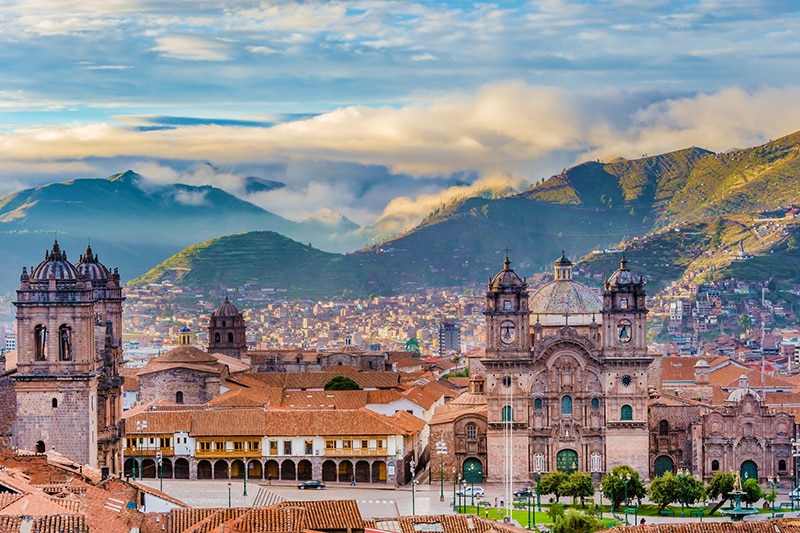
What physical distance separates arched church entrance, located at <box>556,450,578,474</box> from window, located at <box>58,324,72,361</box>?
98.9 feet

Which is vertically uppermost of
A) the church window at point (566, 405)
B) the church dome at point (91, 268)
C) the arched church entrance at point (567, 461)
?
the church dome at point (91, 268)

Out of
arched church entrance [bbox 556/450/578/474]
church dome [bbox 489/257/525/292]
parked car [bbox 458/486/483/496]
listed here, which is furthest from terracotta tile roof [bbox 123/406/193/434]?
arched church entrance [bbox 556/450/578/474]

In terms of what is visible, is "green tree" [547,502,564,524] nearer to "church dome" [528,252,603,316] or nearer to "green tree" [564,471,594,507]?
"green tree" [564,471,594,507]

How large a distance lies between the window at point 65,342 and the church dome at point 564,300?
3126 cm

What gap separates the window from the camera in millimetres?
67938

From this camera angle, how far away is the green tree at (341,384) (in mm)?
117938

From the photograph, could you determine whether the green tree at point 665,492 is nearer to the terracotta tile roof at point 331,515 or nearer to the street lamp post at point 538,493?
the street lamp post at point 538,493

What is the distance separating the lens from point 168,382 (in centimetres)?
11244

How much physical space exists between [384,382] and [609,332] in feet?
113

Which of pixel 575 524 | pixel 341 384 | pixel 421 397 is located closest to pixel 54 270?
pixel 575 524

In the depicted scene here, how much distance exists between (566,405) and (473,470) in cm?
552

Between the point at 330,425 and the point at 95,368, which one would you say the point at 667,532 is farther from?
the point at 330,425

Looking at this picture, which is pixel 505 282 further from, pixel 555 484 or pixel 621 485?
pixel 621 485

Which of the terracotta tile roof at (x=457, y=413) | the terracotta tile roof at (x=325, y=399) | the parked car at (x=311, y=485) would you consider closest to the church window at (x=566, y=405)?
the terracotta tile roof at (x=457, y=413)
